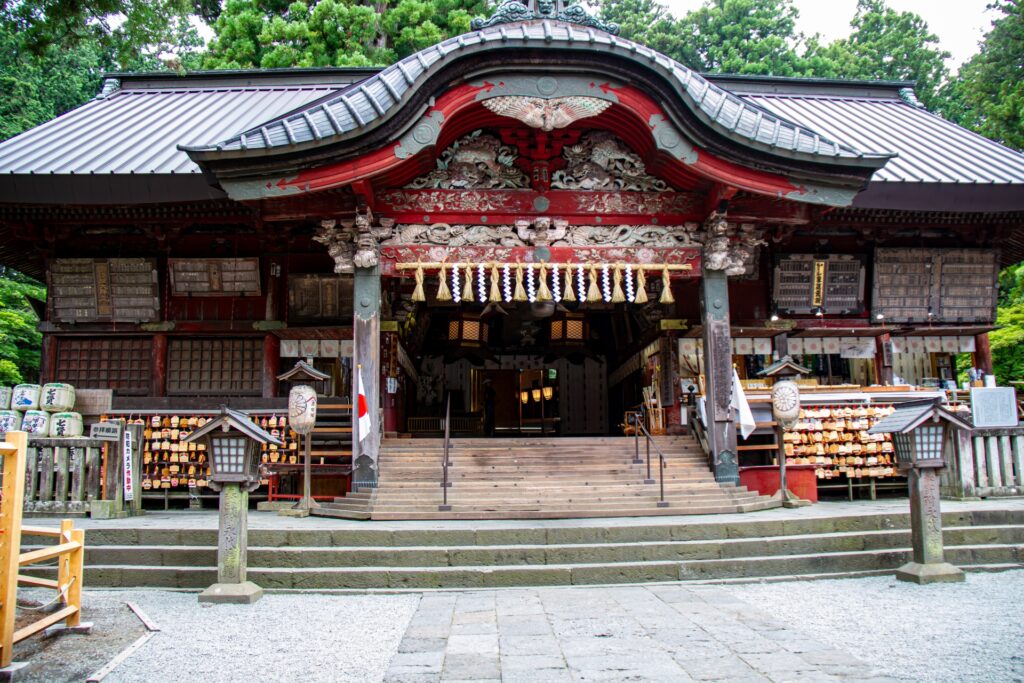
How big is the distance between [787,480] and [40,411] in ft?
35.6

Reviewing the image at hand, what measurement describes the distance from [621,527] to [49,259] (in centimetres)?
1128

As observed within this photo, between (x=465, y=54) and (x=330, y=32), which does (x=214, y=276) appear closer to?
(x=465, y=54)

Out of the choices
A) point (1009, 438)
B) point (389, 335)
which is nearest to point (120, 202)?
point (389, 335)

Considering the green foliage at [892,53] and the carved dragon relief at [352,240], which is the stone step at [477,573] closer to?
the carved dragon relief at [352,240]

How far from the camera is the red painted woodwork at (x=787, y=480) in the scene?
33.1 feet

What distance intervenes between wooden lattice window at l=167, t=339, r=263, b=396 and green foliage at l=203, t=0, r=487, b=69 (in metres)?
12.0

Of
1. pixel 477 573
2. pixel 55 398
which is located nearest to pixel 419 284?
pixel 477 573

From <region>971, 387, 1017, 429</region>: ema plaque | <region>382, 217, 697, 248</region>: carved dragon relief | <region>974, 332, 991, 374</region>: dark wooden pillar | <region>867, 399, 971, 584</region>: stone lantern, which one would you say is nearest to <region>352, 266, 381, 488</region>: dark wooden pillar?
<region>382, 217, 697, 248</region>: carved dragon relief

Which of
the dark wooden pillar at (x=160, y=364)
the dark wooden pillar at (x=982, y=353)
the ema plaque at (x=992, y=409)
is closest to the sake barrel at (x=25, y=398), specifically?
the dark wooden pillar at (x=160, y=364)

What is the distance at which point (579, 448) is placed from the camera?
1077 cm

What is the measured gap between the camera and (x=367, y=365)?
9.73m

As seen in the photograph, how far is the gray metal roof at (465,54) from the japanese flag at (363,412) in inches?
133

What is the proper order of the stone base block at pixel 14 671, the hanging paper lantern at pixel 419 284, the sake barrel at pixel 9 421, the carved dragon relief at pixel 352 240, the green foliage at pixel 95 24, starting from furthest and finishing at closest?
the hanging paper lantern at pixel 419 284 → the carved dragon relief at pixel 352 240 → the sake barrel at pixel 9 421 → the green foliage at pixel 95 24 → the stone base block at pixel 14 671

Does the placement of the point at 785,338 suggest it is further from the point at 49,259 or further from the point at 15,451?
the point at 49,259
